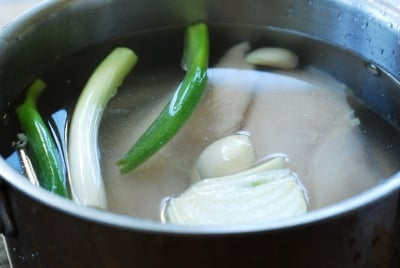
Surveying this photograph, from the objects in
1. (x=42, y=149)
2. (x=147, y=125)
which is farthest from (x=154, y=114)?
(x=42, y=149)

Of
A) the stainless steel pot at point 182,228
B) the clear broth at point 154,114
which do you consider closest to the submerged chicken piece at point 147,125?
the clear broth at point 154,114

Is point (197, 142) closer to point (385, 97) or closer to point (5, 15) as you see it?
point (385, 97)

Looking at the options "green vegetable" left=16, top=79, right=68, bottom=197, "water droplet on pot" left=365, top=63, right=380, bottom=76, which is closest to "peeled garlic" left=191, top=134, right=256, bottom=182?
"green vegetable" left=16, top=79, right=68, bottom=197

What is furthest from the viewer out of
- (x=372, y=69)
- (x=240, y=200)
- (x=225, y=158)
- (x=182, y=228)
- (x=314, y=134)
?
(x=372, y=69)

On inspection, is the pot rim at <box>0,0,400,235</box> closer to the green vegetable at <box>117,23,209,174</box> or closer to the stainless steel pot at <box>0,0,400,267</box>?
the stainless steel pot at <box>0,0,400,267</box>

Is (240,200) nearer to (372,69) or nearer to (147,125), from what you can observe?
(147,125)

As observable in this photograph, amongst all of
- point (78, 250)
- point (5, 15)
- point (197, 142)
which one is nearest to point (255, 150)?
point (197, 142)
